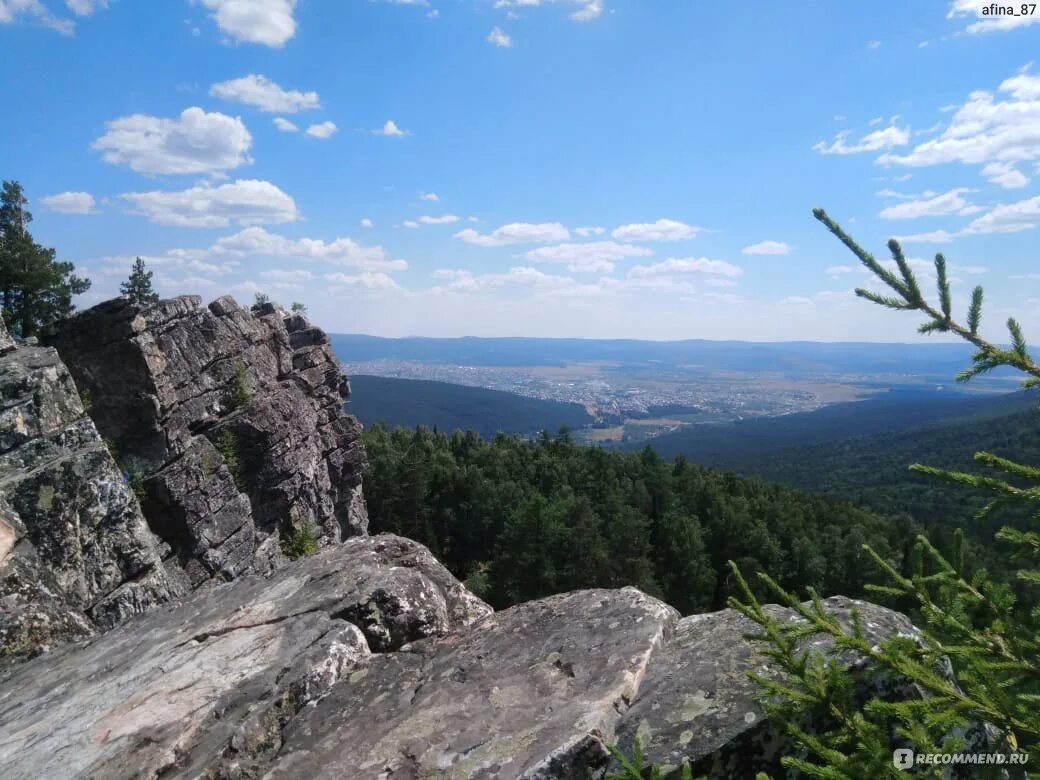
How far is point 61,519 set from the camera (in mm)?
14586

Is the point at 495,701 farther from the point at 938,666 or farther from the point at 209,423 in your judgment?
the point at 209,423

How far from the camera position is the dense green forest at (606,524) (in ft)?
163

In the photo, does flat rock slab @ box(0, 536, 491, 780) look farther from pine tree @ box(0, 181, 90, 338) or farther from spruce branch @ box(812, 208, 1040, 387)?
pine tree @ box(0, 181, 90, 338)

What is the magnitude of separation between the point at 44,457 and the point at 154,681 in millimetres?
10352

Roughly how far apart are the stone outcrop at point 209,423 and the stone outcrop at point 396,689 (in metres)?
16.3

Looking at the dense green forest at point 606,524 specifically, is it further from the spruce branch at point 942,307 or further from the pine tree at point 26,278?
the spruce branch at point 942,307

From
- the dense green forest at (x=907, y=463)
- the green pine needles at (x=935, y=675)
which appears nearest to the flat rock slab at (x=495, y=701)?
the green pine needles at (x=935, y=675)

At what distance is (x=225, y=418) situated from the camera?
30.1m

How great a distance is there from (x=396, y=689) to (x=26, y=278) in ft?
138

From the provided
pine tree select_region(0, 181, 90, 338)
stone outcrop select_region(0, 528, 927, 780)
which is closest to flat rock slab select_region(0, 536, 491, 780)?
stone outcrop select_region(0, 528, 927, 780)

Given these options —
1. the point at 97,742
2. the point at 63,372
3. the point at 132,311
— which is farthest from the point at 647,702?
the point at 132,311

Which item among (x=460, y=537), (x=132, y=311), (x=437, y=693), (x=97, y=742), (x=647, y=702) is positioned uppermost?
(x=132, y=311)

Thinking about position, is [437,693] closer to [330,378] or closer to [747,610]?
[747,610]

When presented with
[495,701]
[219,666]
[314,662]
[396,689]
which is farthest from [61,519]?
[495,701]
